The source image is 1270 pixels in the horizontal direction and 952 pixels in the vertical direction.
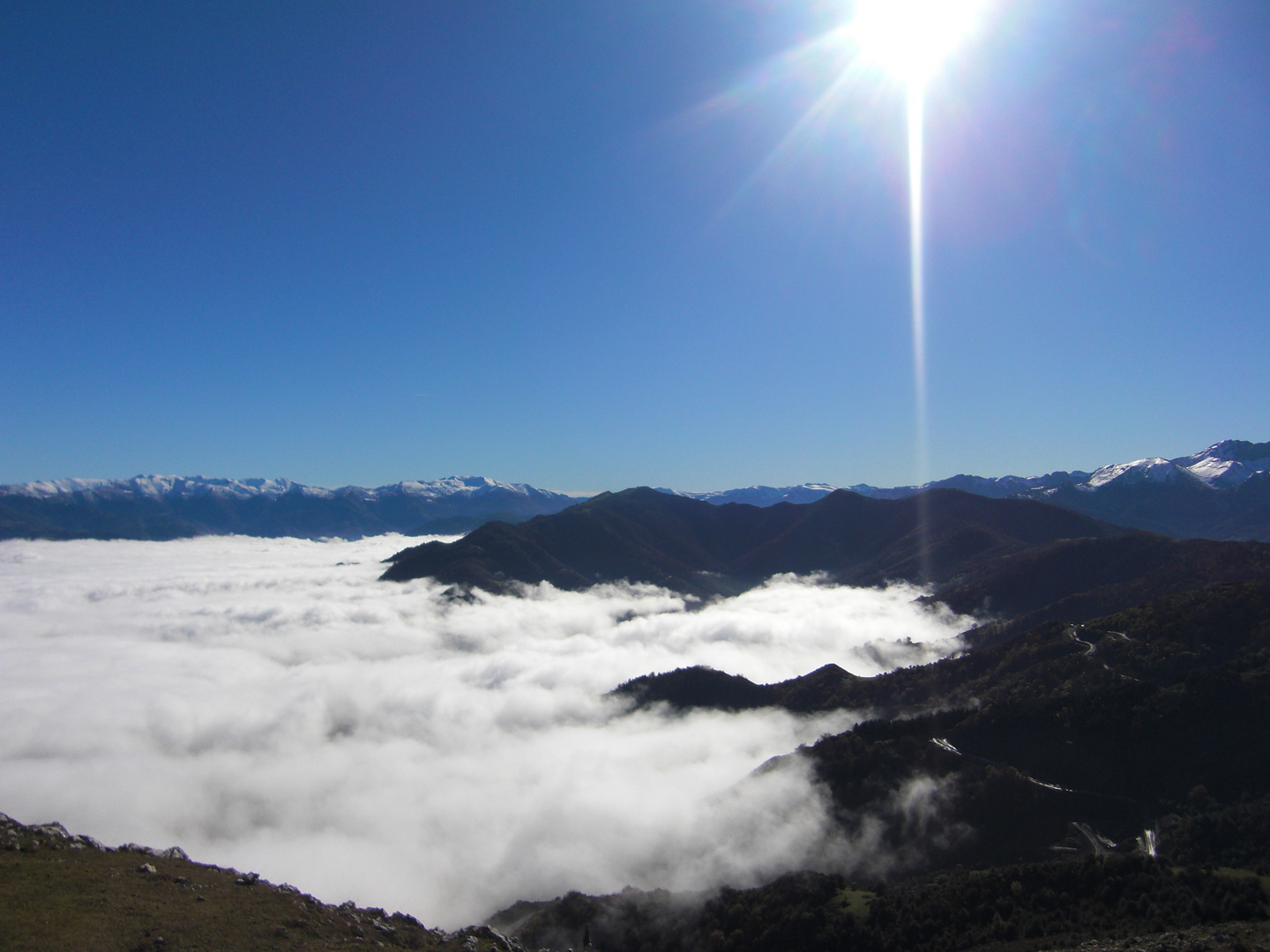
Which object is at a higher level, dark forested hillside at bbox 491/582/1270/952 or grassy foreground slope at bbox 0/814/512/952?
grassy foreground slope at bbox 0/814/512/952

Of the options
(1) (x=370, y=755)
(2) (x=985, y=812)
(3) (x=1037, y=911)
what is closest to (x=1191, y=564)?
(2) (x=985, y=812)

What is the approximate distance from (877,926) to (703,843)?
43757mm

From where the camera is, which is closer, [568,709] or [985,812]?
[985,812]

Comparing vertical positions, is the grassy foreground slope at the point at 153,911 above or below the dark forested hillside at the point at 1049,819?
above

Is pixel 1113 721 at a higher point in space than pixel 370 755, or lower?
higher

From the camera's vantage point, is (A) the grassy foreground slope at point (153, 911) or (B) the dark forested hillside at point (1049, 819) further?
(B) the dark forested hillside at point (1049, 819)

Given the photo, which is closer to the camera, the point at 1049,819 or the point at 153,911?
the point at 153,911

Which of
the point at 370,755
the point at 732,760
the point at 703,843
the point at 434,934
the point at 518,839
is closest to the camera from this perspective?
the point at 434,934

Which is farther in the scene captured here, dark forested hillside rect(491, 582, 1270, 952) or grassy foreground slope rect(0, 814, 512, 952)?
dark forested hillside rect(491, 582, 1270, 952)

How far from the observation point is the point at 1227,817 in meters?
73.4

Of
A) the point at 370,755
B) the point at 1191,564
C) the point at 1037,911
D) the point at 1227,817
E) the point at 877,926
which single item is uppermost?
the point at 1191,564

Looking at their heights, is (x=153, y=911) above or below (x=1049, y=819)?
above

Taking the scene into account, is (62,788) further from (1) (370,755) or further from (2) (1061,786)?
(2) (1061,786)

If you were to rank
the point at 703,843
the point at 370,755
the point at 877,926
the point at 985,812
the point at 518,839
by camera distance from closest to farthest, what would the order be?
the point at 877,926 → the point at 985,812 → the point at 703,843 → the point at 518,839 → the point at 370,755
